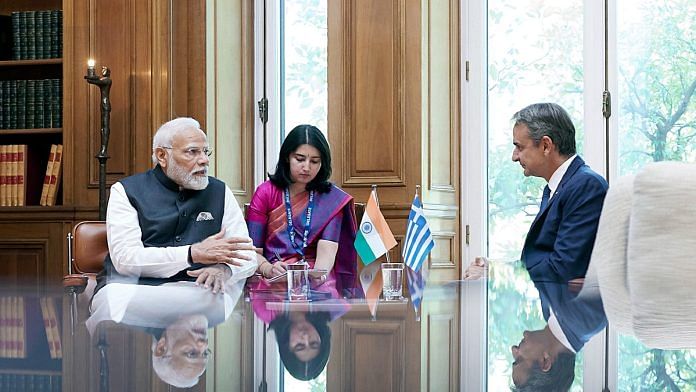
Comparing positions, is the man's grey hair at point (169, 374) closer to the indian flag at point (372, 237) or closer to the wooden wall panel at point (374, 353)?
the wooden wall panel at point (374, 353)

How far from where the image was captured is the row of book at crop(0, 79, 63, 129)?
553cm

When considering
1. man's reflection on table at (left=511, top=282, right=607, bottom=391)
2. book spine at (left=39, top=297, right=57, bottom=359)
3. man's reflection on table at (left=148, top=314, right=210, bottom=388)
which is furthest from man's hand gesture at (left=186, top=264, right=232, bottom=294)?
man's reflection on table at (left=148, top=314, right=210, bottom=388)

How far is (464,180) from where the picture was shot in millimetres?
5426

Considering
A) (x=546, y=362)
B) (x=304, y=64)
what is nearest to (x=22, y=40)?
(x=304, y=64)

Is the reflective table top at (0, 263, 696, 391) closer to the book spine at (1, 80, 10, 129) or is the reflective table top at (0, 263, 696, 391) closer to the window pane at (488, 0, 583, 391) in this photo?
the window pane at (488, 0, 583, 391)

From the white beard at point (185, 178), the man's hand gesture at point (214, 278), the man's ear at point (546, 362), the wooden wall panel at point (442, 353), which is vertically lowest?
the man's hand gesture at point (214, 278)

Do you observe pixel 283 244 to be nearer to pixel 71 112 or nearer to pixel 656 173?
pixel 71 112

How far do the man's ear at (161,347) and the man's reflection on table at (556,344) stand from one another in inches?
12.9

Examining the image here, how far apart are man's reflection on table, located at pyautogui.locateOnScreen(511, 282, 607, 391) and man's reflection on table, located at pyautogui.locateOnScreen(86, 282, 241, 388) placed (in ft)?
0.88

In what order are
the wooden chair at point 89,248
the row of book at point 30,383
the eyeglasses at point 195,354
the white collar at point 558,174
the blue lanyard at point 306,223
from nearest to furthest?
the row of book at point 30,383
the eyeglasses at point 195,354
the wooden chair at point 89,248
the white collar at point 558,174
the blue lanyard at point 306,223

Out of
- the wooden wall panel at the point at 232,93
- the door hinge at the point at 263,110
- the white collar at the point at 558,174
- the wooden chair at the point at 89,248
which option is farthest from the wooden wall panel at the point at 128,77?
the white collar at the point at 558,174

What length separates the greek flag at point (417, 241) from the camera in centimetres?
448

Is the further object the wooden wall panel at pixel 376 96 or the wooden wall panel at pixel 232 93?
the wooden wall panel at pixel 232 93

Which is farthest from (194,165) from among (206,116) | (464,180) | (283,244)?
(464,180)
